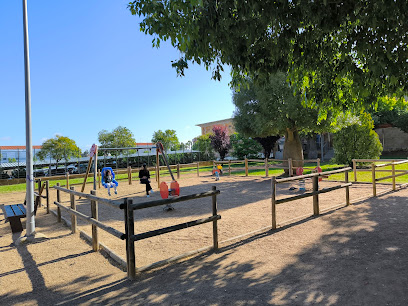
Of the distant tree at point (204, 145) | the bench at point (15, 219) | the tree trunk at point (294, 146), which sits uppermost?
the distant tree at point (204, 145)

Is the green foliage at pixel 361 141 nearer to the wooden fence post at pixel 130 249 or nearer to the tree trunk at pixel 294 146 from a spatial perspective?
the tree trunk at pixel 294 146

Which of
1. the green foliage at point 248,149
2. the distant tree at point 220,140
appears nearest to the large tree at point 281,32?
the green foliage at point 248,149

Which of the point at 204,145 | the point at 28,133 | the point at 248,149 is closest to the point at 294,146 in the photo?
the point at 28,133

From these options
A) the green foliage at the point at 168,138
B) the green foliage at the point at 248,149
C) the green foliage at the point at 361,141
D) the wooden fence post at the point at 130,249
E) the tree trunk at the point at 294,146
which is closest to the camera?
the wooden fence post at the point at 130,249

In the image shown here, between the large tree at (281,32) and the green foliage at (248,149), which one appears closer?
the large tree at (281,32)

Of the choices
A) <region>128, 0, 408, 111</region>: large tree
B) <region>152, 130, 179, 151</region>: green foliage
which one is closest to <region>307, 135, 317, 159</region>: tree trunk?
<region>152, 130, 179, 151</region>: green foliage

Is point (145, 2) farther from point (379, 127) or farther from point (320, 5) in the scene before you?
point (379, 127)

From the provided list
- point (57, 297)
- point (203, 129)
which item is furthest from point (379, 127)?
point (203, 129)

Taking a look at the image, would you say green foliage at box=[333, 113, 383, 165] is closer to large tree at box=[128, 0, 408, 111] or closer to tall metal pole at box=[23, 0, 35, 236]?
large tree at box=[128, 0, 408, 111]

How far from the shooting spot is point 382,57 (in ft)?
12.6

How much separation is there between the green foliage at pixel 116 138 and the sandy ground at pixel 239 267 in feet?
116

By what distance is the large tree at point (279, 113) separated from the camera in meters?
14.6

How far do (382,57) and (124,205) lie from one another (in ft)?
13.4

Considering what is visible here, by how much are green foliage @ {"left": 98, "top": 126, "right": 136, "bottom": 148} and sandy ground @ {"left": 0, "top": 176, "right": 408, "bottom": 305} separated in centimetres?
3523
